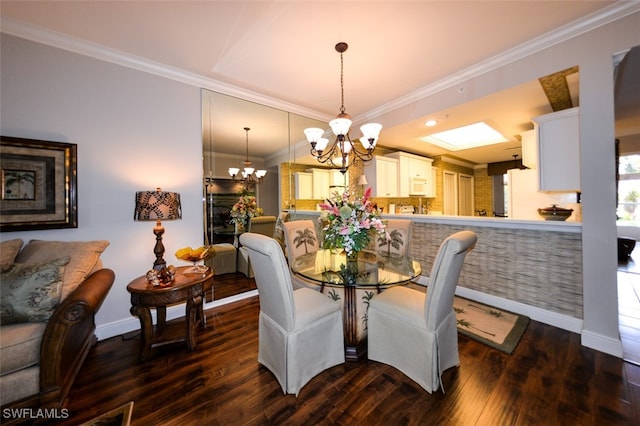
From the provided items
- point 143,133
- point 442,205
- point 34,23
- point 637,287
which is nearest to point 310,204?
point 143,133

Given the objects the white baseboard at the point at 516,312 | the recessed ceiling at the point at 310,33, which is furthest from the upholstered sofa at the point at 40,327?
the recessed ceiling at the point at 310,33

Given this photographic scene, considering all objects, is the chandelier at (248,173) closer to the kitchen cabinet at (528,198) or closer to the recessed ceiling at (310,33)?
the recessed ceiling at (310,33)

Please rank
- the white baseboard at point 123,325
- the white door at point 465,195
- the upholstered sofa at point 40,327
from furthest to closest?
the white door at point 465,195, the white baseboard at point 123,325, the upholstered sofa at point 40,327

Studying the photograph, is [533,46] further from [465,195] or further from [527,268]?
[465,195]

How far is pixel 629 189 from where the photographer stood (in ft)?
19.4

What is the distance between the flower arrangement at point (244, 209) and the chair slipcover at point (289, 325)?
154 cm

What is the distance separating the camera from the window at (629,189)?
18.0ft

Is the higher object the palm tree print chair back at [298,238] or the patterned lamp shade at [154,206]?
the patterned lamp shade at [154,206]

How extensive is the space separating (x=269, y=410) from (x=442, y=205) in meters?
6.17

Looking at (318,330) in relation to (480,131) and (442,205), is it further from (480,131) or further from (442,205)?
(442,205)

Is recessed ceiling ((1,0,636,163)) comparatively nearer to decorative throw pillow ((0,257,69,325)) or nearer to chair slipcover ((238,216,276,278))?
chair slipcover ((238,216,276,278))

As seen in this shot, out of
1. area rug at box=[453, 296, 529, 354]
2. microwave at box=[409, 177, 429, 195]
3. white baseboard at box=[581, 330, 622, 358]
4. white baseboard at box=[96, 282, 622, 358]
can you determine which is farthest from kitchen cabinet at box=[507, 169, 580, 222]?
microwave at box=[409, 177, 429, 195]

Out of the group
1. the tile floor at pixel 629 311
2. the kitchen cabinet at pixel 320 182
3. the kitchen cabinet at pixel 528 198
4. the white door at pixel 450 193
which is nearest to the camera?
the tile floor at pixel 629 311

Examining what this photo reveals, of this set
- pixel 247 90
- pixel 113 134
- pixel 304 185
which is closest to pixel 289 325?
pixel 113 134
